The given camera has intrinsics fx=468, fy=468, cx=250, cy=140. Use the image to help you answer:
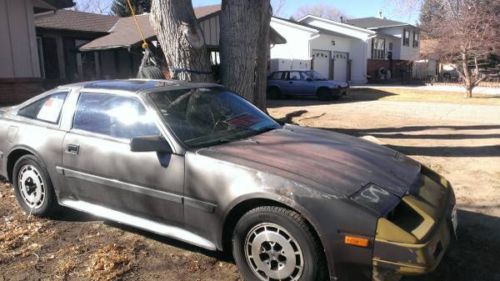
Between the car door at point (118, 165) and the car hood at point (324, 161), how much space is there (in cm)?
40

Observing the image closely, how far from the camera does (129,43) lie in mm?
19375

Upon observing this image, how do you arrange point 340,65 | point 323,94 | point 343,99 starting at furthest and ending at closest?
point 340,65, point 343,99, point 323,94

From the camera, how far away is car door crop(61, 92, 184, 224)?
3674mm

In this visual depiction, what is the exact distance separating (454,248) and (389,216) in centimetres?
141

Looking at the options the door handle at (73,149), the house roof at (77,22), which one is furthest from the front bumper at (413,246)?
the house roof at (77,22)

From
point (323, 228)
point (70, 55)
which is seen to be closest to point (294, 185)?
point (323, 228)

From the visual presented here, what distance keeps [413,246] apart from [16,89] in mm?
11373

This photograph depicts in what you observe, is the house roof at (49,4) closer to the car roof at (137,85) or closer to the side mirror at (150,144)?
the car roof at (137,85)

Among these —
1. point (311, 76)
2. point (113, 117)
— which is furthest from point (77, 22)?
point (113, 117)

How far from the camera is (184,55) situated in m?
6.57

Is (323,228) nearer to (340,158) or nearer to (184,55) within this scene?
(340,158)

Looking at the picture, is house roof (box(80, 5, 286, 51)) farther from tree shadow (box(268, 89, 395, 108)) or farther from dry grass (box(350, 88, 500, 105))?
dry grass (box(350, 88, 500, 105))

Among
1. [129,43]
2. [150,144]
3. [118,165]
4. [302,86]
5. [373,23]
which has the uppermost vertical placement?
[373,23]

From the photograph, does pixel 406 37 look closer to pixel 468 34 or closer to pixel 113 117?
pixel 468 34
